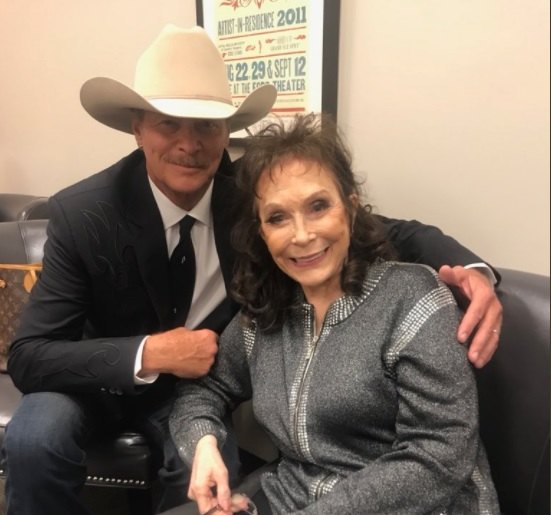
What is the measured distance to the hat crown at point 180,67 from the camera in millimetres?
1365

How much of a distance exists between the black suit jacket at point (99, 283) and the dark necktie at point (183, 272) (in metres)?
0.03

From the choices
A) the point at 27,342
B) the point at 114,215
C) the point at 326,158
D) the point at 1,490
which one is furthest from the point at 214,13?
the point at 1,490

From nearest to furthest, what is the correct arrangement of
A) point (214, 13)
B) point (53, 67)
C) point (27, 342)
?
1. point (27, 342)
2. point (214, 13)
3. point (53, 67)

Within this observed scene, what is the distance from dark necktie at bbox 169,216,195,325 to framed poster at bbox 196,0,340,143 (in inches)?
14.2

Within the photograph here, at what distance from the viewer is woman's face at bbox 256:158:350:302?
1.02 metres

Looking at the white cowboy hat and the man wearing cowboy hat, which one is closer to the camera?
the man wearing cowboy hat

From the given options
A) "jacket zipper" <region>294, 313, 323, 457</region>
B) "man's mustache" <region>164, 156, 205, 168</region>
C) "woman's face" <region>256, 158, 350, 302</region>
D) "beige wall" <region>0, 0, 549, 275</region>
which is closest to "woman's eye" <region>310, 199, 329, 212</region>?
"woman's face" <region>256, 158, 350, 302</region>

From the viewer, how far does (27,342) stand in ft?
4.43

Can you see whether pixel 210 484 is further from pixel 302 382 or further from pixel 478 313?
pixel 478 313

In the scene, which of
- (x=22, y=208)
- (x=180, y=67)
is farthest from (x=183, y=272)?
(x=22, y=208)

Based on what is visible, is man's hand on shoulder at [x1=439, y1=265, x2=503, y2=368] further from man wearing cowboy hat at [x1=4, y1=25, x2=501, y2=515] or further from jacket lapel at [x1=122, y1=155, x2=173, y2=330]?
jacket lapel at [x1=122, y1=155, x2=173, y2=330]

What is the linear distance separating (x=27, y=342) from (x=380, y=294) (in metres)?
0.87

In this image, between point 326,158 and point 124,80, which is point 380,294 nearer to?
point 326,158

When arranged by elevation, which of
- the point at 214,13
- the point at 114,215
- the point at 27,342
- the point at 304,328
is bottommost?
the point at 27,342
